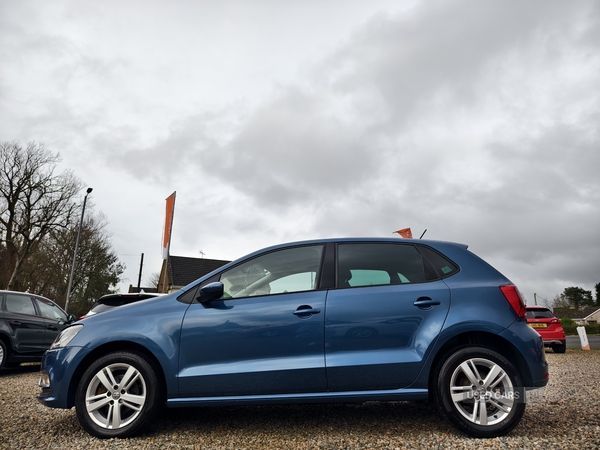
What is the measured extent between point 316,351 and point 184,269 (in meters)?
39.4

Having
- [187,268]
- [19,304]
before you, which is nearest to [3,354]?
[19,304]

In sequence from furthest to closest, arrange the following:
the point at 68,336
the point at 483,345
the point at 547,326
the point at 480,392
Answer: the point at 547,326 < the point at 68,336 < the point at 483,345 < the point at 480,392

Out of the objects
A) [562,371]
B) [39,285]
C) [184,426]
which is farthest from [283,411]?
[39,285]

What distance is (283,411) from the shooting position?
14.7ft

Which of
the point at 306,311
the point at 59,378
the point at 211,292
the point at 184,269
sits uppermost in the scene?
the point at 184,269

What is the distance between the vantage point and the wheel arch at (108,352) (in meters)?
3.72

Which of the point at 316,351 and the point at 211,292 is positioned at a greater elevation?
the point at 211,292

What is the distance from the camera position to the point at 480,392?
3502mm

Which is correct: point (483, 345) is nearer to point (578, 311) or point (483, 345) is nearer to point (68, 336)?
point (68, 336)

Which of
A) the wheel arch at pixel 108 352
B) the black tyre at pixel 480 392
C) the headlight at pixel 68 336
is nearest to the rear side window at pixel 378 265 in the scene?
the black tyre at pixel 480 392

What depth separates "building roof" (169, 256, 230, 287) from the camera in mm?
40000

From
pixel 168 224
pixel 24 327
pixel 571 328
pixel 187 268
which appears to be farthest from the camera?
pixel 187 268

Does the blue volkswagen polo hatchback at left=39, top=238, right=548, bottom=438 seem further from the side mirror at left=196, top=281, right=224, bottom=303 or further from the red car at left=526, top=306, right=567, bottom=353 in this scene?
the red car at left=526, top=306, right=567, bottom=353

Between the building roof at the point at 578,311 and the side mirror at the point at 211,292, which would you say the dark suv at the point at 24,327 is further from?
the building roof at the point at 578,311
